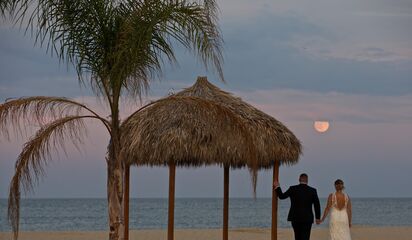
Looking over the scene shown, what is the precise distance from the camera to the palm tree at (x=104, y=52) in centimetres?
1024

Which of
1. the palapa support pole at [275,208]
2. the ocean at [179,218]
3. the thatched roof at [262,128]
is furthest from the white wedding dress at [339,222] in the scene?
the ocean at [179,218]

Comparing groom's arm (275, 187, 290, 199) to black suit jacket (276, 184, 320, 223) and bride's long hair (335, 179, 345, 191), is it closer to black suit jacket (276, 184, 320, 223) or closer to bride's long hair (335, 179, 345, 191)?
black suit jacket (276, 184, 320, 223)

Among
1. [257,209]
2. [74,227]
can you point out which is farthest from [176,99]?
[257,209]

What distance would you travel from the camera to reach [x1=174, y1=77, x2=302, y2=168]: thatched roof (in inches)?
553

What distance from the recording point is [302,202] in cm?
1356

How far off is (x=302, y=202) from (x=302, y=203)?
0.06 feet

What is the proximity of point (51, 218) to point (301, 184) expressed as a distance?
44.4 metres

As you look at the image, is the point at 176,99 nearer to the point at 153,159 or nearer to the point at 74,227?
the point at 153,159

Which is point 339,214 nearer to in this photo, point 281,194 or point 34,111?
point 281,194

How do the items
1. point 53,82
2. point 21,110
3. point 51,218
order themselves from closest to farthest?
point 21,110
point 53,82
point 51,218

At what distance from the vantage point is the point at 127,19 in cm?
1069

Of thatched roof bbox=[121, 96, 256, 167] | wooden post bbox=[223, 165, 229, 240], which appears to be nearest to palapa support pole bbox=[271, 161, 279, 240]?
thatched roof bbox=[121, 96, 256, 167]

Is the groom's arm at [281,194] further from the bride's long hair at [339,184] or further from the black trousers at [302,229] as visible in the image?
the bride's long hair at [339,184]

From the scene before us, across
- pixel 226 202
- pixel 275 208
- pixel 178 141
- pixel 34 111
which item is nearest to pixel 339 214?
→ pixel 275 208
